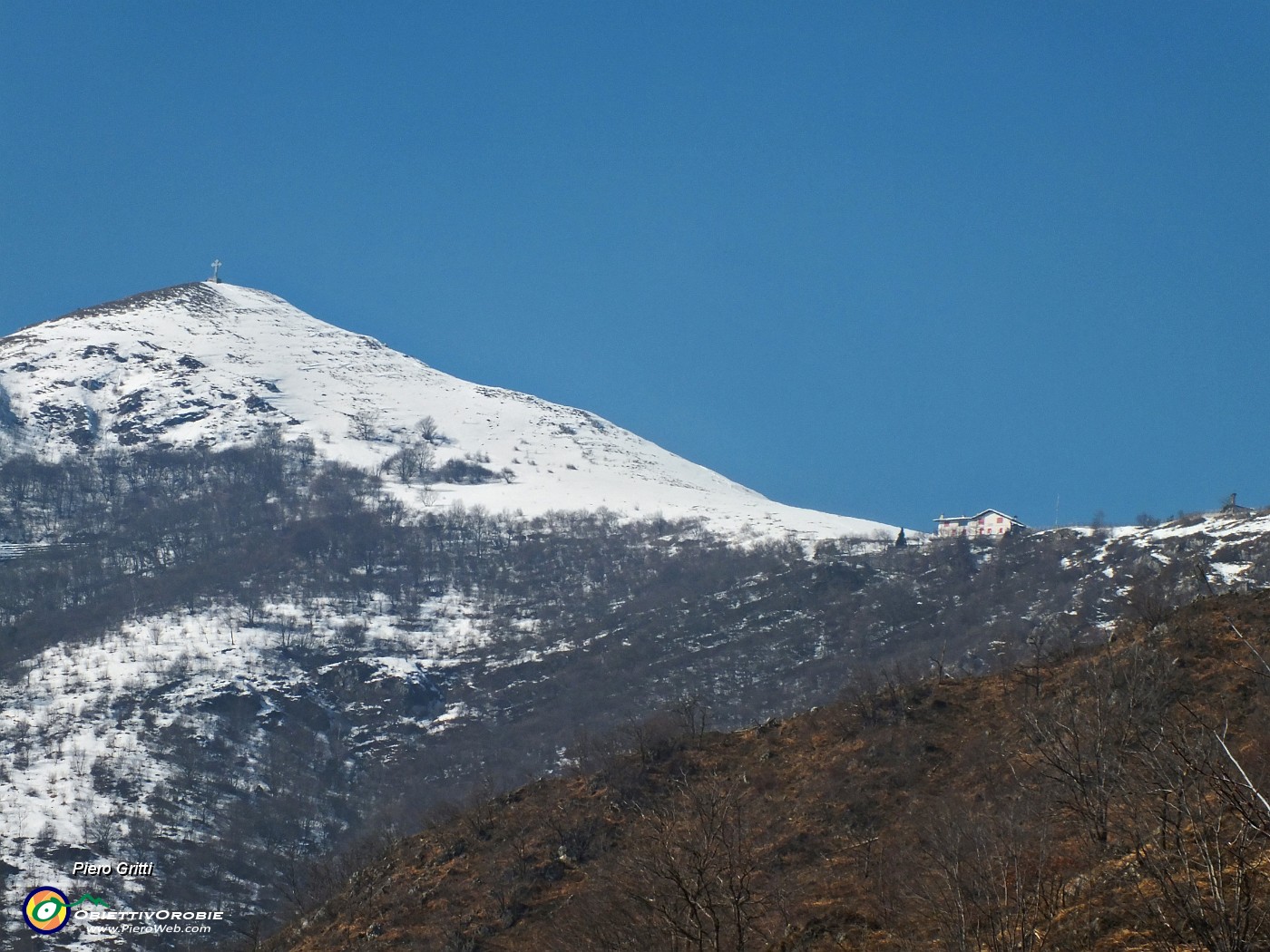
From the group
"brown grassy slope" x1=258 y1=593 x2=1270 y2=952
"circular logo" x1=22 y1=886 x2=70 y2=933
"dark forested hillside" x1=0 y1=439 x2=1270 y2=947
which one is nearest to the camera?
"brown grassy slope" x1=258 y1=593 x2=1270 y2=952

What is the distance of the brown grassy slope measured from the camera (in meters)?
21.4

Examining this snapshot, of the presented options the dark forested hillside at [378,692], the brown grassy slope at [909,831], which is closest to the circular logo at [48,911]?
the dark forested hillside at [378,692]

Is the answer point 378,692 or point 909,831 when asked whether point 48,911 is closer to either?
point 909,831

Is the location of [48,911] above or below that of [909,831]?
below

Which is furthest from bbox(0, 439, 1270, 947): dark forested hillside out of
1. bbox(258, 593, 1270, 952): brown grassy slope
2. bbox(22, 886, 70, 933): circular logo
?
bbox(258, 593, 1270, 952): brown grassy slope

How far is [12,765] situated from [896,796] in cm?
12630

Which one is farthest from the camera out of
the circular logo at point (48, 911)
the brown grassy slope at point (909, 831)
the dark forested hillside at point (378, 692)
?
the dark forested hillside at point (378, 692)

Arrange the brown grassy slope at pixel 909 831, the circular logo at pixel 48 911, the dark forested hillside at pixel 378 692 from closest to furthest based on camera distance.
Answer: the brown grassy slope at pixel 909 831 → the circular logo at pixel 48 911 → the dark forested hillside at pixel 378 692

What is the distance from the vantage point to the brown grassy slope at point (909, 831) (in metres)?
→ 21.4

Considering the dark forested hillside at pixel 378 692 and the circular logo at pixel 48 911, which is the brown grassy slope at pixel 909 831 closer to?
the circular logo at pixel 48 911

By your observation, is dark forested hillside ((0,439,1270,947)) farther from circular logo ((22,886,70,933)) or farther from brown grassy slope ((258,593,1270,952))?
brown grassy slope ((258,593,1270,952))

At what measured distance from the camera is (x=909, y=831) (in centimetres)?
3684

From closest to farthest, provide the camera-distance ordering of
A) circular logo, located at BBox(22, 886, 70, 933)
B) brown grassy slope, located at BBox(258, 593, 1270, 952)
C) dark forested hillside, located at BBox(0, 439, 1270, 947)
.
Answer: brown grassy slope, located at BBox(258, 593, 1270, 952)
circular logo, located at BBox(22, 886, 70, 933)
dark forested hillside, located at BBox(0, 439, 1270, 947)

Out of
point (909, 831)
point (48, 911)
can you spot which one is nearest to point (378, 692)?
point (48, 911)
